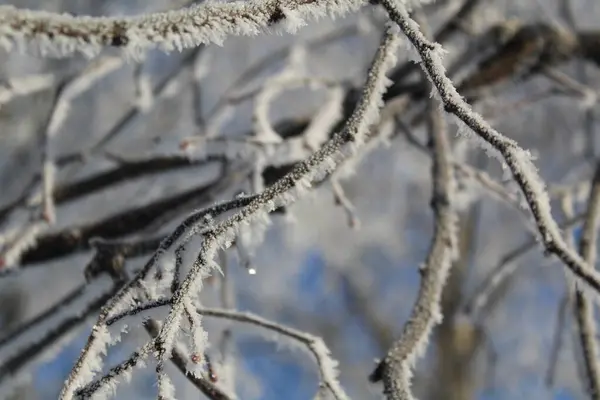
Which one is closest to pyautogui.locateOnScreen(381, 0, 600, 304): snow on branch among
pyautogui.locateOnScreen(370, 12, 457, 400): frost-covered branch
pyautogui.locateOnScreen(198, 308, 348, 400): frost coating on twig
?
pyautogui.locateOnScreen(370, 12, 457, 400): frost-covered branch

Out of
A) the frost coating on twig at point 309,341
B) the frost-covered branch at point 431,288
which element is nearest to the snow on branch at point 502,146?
the frost-covered branch at point 431,288

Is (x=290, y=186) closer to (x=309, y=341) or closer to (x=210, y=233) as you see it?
(x=210, y=233)

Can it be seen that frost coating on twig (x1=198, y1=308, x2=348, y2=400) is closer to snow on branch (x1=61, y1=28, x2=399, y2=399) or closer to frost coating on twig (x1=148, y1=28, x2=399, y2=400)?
snow on branch (x1=61, y1=28, x2=399, y2=399)

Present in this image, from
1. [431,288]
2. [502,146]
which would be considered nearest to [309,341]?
[431,288]

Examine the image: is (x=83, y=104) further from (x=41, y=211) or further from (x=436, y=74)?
(x=436, y=74)

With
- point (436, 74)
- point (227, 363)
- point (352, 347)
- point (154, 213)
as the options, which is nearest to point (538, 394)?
point (352, 347)

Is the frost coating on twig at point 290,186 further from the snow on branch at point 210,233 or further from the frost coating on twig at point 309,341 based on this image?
the frost coating on twig at point 309,341
